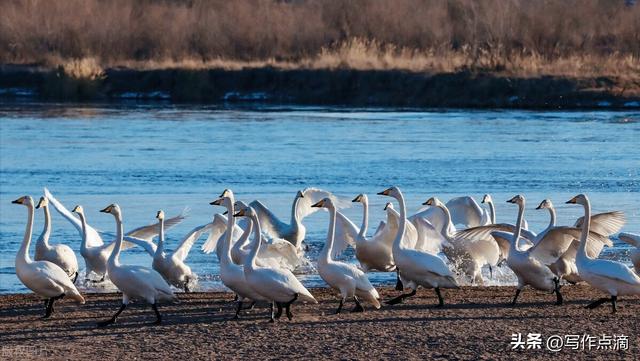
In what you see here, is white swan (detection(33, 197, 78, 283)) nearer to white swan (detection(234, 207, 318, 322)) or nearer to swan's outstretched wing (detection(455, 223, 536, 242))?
white swan (detection(234, 207, 318, 322))

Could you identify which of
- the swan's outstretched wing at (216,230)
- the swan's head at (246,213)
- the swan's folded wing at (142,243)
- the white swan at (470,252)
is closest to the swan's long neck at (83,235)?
the swan's folded wing at (142,243)

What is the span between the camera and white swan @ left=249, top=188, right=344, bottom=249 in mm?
14883

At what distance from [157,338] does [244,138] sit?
20635 mm

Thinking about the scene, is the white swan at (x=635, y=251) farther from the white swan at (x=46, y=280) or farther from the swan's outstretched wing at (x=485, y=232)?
the white swan at (x=46, y=280)

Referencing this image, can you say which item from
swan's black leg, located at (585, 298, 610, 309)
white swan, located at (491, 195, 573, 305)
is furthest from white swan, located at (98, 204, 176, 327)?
swan's black leg, located at (585, 298, 610, 309)

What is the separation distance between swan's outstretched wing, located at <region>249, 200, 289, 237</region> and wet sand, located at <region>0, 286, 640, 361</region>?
2.55 m

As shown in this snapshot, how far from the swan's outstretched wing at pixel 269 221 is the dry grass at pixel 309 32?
999 inches

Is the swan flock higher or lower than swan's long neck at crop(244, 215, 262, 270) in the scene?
lower

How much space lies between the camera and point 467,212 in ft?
48.9

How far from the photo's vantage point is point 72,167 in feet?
81.8

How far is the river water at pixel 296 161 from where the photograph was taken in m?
18.8

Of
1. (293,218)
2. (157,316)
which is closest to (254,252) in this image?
(157,316)

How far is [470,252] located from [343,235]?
4.90ft

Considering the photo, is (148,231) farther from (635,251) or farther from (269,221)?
(635,251)
